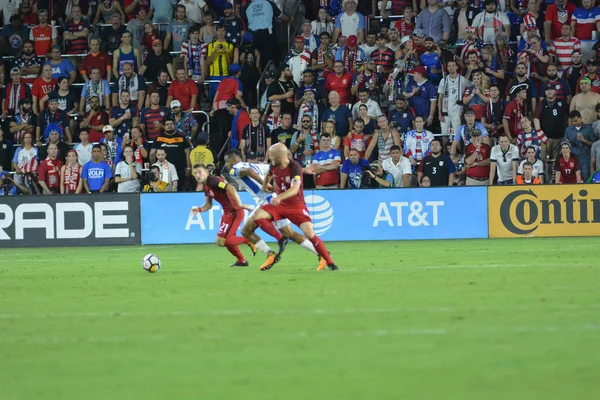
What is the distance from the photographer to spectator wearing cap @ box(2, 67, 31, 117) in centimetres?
2675

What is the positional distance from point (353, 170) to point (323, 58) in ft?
11.7

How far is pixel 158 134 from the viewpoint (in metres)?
24.5

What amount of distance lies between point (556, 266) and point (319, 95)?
11.9 metres

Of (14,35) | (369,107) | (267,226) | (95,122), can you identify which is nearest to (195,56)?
(95,122)

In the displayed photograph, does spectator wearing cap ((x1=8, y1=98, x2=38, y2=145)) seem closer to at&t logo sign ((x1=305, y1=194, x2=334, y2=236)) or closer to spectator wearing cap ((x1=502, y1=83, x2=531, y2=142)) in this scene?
at&t logo sign ((x1=305, y1=194, x2=334, y2=236))

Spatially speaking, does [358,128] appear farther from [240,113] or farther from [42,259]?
[42,259]

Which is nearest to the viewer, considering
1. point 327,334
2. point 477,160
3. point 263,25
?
point 327,334

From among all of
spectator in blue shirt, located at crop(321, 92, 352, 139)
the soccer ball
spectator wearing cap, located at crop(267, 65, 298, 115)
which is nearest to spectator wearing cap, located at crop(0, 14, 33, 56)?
spectator wearing cap, located at crop(267, 65, 298, 115)

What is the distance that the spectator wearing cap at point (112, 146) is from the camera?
80.5 feet

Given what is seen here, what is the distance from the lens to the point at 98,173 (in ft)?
78.6

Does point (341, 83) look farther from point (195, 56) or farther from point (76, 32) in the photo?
point (76, 32)

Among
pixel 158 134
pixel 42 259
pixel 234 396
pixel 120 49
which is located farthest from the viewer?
pixel 120 49

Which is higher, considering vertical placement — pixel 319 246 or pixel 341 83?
pixel 341 83

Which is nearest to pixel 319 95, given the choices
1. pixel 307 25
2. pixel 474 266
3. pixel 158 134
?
pixel 307 25
